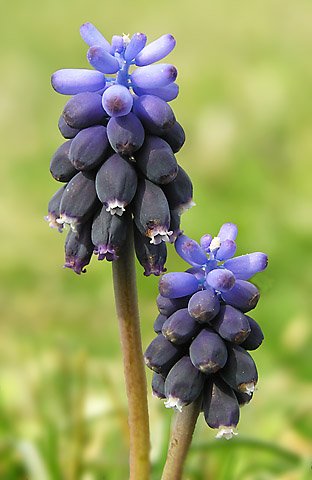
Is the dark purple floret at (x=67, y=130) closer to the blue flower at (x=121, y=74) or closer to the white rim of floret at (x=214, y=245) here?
the blue flower at (x=121, y=74)

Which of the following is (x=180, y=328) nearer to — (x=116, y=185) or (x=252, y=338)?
(x=252, y=338)

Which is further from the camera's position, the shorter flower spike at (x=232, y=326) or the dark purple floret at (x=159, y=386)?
the dark purple floret at (x=159, y=386)

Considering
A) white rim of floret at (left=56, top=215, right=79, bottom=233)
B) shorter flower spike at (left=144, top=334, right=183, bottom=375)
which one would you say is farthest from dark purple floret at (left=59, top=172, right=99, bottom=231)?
shorter flower spike at (left=144, top=334, right=183, bottom=375)

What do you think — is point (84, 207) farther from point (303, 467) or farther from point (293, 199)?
point (293, 199)

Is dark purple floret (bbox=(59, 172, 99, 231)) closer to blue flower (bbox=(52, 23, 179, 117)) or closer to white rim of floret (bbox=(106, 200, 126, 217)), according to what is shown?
white rim of floret (bbox=(106, 200, 126, 217))

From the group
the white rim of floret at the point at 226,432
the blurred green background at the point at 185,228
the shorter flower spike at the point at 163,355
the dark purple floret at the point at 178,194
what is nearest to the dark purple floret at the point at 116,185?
the dark purple floret at the point at 178,194

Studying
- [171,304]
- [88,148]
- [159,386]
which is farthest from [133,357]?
[88,148]

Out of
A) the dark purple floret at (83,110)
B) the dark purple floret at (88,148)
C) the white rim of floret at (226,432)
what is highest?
the dark purple floret at (83,110)
